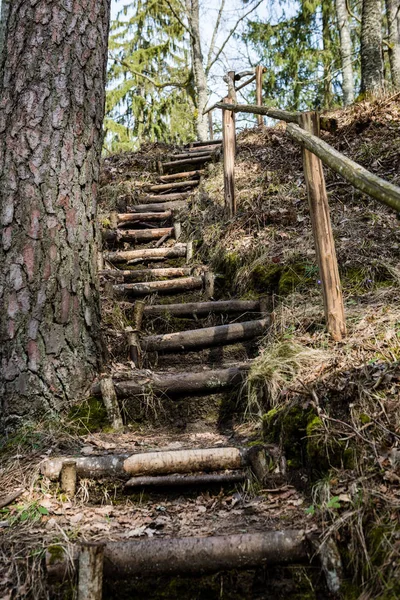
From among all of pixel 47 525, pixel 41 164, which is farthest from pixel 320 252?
pixel 47 525

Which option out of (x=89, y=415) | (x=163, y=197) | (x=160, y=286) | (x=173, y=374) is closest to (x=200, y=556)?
(x=89, y=415)

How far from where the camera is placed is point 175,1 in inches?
639

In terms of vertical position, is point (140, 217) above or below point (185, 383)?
above

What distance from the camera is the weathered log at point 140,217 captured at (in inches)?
244

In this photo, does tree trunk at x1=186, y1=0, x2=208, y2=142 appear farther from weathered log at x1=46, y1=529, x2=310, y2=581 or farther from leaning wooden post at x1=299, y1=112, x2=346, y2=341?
weathered log at x1=46, y1=529, x2=310, y2=581

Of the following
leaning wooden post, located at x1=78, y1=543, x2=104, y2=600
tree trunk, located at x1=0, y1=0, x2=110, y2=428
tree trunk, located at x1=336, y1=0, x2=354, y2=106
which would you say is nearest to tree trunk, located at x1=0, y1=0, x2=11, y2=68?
tree trunk, located at x1=0, y1=0, x2=110, y2=428

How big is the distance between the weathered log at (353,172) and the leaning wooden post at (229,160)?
245 centimetres

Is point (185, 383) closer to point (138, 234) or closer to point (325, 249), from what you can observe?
point (325, 249)

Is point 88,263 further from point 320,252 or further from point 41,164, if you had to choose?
point 320,252

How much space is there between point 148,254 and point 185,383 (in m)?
2.51

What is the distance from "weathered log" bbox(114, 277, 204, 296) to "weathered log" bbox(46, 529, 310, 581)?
282 centimetres

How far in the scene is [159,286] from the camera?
4602mm

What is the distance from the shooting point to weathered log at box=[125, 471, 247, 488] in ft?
7.90

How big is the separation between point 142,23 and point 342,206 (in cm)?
1410
